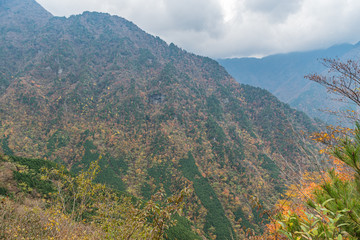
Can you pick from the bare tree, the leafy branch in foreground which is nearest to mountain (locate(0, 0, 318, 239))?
the bare tree

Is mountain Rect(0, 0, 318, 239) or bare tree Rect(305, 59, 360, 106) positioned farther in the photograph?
mountain Rect(0, 0, 318, 239)

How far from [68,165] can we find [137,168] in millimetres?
35387

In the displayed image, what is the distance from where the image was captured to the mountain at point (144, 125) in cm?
8231

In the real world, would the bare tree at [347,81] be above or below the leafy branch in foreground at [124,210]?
above

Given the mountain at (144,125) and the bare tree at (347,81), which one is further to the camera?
the mountain at (144,125)

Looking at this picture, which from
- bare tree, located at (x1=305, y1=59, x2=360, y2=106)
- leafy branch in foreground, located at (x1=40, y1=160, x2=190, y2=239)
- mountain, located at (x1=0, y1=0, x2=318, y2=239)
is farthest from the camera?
mountain, located at (x1=0, y1=0, x2=318, y2=239)

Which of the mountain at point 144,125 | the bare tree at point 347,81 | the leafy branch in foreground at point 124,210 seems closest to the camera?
the leafy branch in foreground at point 124,210

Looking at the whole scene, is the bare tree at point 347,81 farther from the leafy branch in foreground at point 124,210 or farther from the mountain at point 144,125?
the mountain at point 144,125

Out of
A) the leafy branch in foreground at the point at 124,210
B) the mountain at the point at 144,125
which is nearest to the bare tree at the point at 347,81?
the leafy branch in foreground at the point at 124,210

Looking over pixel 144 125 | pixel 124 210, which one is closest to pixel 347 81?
pixel 124 210

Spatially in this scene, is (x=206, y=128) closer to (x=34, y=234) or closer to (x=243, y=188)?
(x=243, y=188)

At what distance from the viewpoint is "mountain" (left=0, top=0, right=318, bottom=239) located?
82.3 metres

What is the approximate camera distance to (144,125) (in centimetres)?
Result: 12188

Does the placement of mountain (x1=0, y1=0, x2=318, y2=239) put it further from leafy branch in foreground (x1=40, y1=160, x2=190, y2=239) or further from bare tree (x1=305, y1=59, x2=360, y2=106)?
leafy branch in foreground (x1=40, y1=160, x2=190, y2=239)
